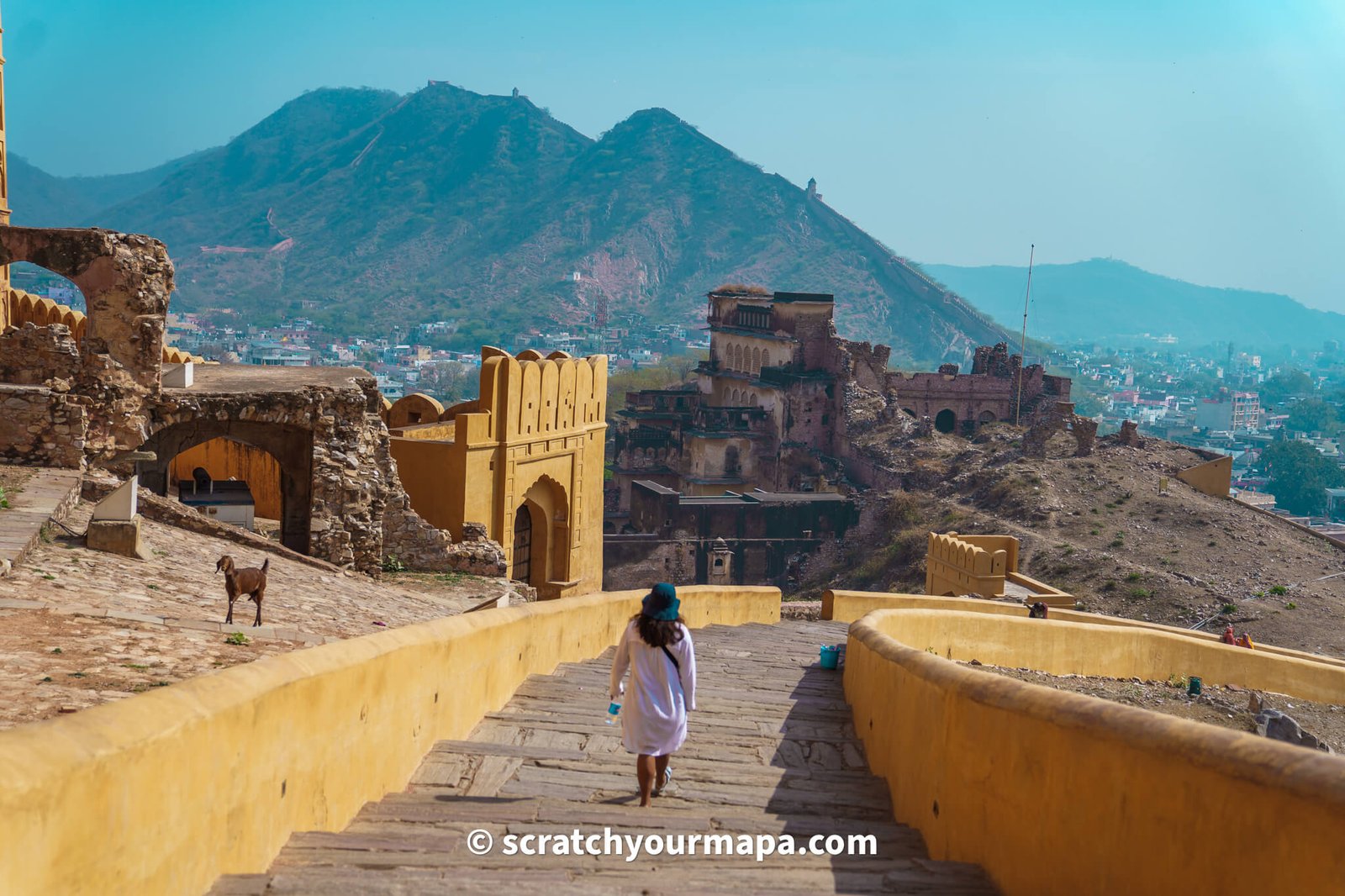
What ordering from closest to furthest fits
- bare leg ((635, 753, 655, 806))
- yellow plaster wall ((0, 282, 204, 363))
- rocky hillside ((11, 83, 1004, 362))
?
bare leg ((635, 753, 655, 806)) → yellow plaster wall ((0, 282, 204, 363)) → rocky hillside ((11, 83, 1004, 362))

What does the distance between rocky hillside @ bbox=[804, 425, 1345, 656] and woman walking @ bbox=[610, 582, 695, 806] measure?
75.0 ft

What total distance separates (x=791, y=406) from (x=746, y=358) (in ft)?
18.7

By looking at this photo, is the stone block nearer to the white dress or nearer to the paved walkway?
the paved walkway

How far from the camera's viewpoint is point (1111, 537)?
34.5 m

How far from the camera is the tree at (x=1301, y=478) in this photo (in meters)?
76.8

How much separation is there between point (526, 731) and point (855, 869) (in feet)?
7.84

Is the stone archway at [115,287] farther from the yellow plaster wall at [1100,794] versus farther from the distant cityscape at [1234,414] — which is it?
the distant cityscape at [1234,414]

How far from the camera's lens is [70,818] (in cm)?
285

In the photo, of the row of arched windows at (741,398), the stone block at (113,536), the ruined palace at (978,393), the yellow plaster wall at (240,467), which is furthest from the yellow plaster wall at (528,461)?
the ruined palace at (978,393)

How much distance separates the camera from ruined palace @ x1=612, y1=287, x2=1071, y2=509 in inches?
2060

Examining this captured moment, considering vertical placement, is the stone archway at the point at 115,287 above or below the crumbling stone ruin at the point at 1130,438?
above

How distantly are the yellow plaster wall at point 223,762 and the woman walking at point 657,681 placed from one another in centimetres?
78

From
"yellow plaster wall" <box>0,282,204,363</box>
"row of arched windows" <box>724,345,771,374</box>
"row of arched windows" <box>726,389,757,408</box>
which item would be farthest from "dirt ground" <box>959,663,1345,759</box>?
"row of arched windows" <box>724,345,771,374</box>

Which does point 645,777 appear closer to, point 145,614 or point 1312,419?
point 145,614
